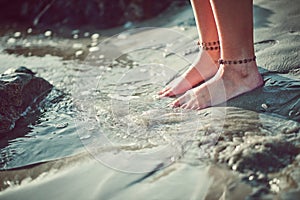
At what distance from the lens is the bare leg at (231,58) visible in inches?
82.0

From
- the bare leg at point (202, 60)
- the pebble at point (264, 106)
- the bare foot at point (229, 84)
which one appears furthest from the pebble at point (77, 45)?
the pebble at point (264, 106)

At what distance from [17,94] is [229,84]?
130cm

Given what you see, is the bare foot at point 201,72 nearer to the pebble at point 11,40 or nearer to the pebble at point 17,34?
the pebble at point 11,40

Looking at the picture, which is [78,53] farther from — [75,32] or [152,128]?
[152,128]

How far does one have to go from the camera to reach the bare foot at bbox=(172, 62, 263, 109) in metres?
2.19

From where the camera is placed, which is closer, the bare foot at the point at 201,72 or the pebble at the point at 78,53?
the bare foot at the point at 201,72

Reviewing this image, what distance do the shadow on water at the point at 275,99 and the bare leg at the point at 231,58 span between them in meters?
0.05

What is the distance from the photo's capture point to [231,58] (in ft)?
7.16

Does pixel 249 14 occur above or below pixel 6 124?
above

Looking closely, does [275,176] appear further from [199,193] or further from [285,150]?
[199,193]

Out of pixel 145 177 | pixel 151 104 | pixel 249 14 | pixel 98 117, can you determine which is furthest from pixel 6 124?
pixel 249 14

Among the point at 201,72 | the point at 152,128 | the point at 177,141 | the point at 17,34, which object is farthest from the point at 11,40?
the point at 177,141

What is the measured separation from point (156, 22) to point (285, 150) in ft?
9.85

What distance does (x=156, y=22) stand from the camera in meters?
4.41
